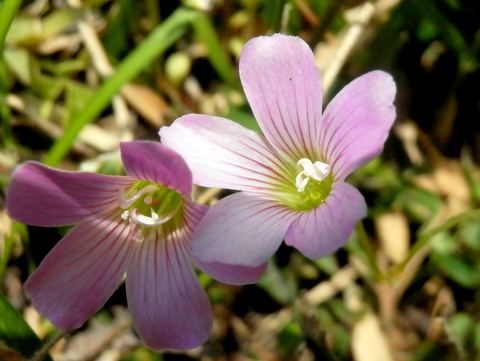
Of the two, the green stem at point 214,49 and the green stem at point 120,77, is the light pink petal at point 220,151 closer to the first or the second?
the green stem at point 120,77

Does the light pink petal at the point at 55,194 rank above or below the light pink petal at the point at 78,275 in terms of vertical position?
above

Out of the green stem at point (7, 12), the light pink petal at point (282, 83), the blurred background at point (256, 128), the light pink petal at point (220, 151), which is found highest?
the green stem at point (7, 12)

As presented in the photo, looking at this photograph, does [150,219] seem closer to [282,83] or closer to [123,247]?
[123,247]

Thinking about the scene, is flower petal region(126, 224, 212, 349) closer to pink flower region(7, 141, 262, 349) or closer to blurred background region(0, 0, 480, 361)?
pink flower region(7, 141, 262, 349)

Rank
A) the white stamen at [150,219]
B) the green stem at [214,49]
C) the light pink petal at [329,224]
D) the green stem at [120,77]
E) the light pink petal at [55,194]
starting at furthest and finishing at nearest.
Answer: the green stem at [214,49], the green stem at [120,77], the white stamen at [150,219], the light pink petal at [55,194], the light pink petal at [329,224]

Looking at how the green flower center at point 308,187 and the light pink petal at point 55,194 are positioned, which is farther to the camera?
the green flower center at point 308,187

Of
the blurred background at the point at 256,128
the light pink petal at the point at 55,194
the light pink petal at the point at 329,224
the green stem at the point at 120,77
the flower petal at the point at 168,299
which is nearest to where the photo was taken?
Result: the light pink petal at the point at 329,224

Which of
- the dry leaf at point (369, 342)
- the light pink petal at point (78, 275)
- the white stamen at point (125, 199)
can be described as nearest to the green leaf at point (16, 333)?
the light pink petal at point (78, 275)
